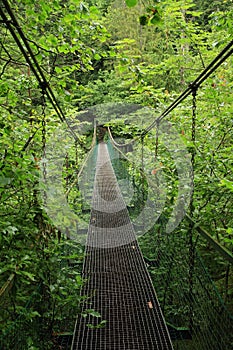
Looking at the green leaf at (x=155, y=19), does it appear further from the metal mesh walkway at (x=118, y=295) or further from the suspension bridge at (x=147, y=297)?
the metal mesh walkway at (x=118, y=295)

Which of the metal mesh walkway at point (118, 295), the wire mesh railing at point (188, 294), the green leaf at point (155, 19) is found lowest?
the metal mesh walkway at point (118, 295)

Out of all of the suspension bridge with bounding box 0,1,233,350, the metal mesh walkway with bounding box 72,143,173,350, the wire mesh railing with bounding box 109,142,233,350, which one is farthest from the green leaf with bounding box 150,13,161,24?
the metal mesh walkway with bounding box 72,143,173,350

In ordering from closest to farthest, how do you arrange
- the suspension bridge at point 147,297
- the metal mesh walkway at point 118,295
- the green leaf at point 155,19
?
the green leaf at point 155,19 → the suspension bridge at point 147,297 → the metal mesh walkway at point 118,295

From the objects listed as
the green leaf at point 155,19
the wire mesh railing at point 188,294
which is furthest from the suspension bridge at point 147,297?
the green leaf at point 155,19

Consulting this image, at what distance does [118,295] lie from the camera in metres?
2.02

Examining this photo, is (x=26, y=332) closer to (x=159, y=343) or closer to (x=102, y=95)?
(x=159, y=343)

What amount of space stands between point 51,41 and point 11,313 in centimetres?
151

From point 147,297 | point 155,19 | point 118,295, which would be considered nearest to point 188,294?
point 147,297

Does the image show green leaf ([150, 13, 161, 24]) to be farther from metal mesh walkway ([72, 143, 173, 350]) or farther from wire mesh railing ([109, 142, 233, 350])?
metal mesh walkway ([72, 143, 173, 350])

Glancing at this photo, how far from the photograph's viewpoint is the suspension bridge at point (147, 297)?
4.02 feet

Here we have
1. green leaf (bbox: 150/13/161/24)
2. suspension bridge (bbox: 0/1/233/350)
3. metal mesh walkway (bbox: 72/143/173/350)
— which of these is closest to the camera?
green leaf (bbox: 150/13/161/24)

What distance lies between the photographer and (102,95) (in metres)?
12.3

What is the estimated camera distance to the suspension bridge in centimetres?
123

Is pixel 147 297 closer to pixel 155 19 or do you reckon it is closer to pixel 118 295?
pixel 118 295
